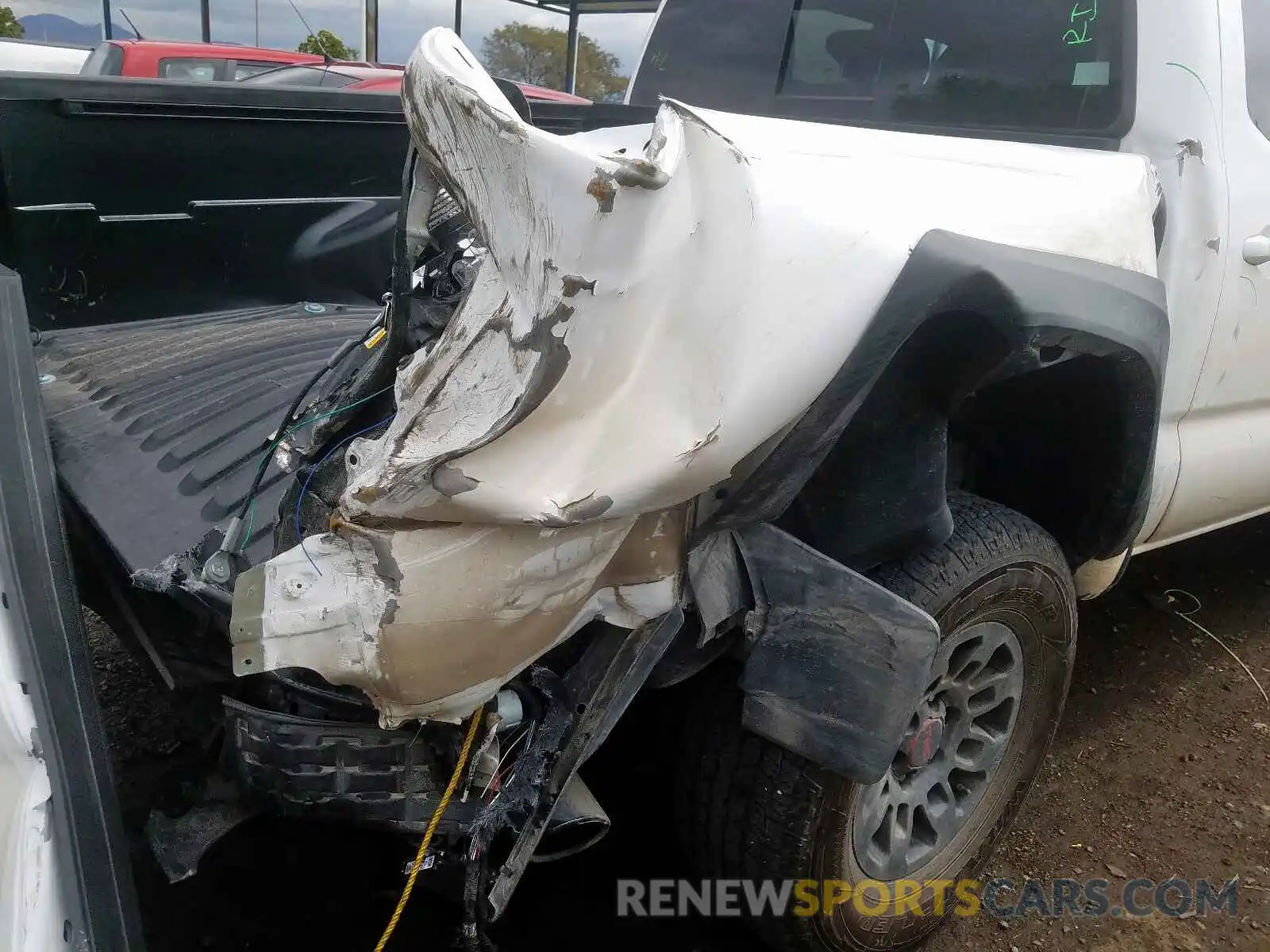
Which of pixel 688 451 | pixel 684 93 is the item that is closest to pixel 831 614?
pixel 688 451

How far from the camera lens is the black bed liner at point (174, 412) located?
1.90 meters

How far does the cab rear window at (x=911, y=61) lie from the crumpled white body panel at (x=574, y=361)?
1112 millimetres

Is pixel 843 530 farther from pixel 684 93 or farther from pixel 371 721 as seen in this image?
pixel 684 93

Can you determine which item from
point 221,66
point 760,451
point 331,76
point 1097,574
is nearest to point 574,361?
point 760,451

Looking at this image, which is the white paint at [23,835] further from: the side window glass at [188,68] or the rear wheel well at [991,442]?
the side window glass at [188,68]

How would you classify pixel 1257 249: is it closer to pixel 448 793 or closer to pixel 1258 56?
pixel 1258 56

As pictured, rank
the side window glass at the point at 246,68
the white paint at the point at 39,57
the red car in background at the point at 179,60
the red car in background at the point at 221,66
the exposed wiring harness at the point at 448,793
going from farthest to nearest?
the side window glass at the point at 246,68 < the white paint at the point at 39,57 < the red car in background at the point at 179,60 < the red car in background at the point at 221,66 < the exposed wiring harness at the point at 448,793

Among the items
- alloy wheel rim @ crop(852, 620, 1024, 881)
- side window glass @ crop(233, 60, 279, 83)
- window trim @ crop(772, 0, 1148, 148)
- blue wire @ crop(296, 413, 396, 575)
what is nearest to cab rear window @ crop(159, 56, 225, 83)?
side window glass @ crop(233, 60, 279, 83)

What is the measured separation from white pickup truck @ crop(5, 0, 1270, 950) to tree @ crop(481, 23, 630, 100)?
26.9 ft

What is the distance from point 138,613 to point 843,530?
4.40ft

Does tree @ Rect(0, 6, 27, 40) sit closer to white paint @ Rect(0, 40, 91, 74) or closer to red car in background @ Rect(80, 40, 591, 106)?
white paint @ Rect(0, 40, 91, 74)

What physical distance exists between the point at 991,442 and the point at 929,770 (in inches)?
29.2

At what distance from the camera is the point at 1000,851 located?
2.44m

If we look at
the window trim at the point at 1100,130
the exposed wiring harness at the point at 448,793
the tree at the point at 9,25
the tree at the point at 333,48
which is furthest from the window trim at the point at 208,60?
the exposed wiring harness at the point at 448,793
